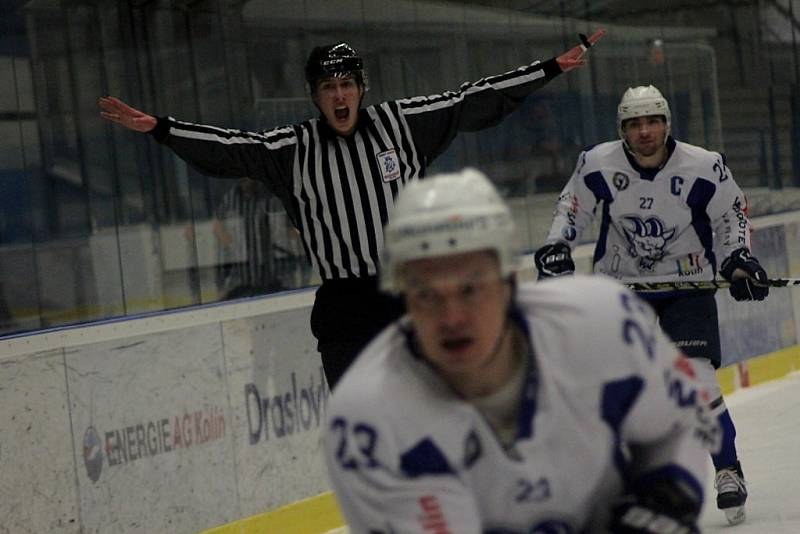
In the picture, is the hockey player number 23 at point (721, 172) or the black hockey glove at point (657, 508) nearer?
the black hockey glove at point (657, 508)

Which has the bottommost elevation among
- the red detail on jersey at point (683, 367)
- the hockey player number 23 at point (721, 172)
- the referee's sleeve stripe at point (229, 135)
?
the red detail on jersey at point (683, 367)

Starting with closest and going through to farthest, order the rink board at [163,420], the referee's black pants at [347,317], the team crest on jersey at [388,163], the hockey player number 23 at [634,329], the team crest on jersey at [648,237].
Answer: the hockey player number 23 at [634,329] → the referee's black pants at [347,317] → the team crest on jersey at [388,163] → the rink board at [163,420] → the team crest on jersey at [648,237]

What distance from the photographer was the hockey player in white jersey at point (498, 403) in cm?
150

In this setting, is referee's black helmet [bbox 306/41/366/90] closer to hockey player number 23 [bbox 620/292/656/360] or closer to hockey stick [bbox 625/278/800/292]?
hockey stick [bbox 625/278/800/292]

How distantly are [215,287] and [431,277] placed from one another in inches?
130

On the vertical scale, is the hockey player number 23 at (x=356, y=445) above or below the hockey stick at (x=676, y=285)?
above

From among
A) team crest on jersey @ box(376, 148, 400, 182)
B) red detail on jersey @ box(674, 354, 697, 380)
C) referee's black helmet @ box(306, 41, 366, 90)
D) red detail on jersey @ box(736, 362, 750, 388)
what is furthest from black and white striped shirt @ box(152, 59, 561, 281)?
red detail on jersey @ box(736, 362, 750, 388)

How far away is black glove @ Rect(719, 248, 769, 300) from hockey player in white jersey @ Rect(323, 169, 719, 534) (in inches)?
87.3

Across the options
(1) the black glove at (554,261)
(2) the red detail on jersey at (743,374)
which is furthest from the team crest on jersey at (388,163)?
(2) the red detail on jersey at (743,374)

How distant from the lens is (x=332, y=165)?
3312 millimetres

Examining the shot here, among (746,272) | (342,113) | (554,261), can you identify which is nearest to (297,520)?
(554,261)

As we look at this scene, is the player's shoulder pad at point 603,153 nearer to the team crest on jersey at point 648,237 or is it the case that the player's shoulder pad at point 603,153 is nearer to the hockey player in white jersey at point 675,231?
the hockey player in white jersey at point 675,231

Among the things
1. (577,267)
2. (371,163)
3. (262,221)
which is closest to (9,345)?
(371,163)

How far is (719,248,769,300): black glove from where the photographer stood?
3.86m
